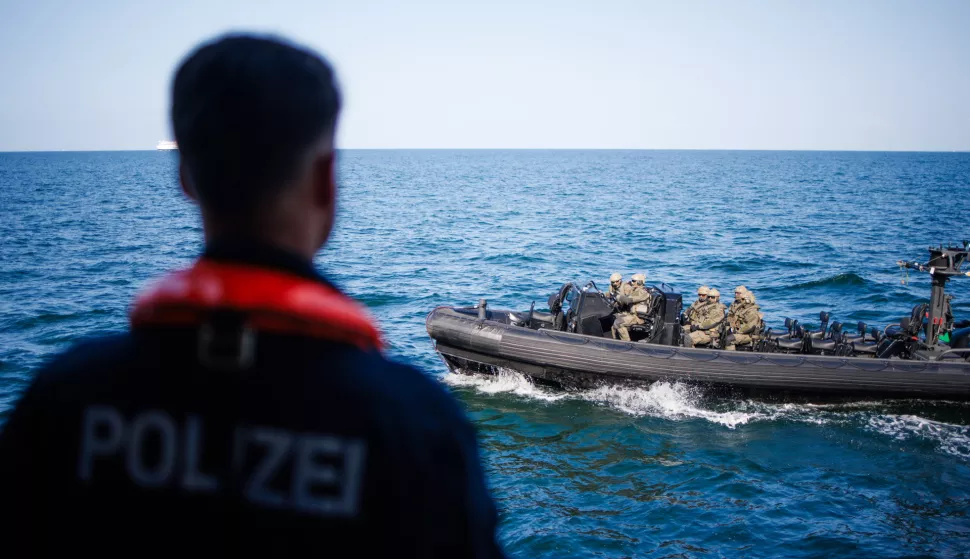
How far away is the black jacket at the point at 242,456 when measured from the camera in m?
1.00

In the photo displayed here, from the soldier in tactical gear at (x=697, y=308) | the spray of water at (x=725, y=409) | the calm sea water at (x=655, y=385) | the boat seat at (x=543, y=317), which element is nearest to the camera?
the calm sea water at (x=655, y=385)

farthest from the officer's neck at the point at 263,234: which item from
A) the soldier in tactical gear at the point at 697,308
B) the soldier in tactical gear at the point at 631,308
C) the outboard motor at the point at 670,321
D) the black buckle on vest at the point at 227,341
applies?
the soldier in tactical gear at the point at 697,308

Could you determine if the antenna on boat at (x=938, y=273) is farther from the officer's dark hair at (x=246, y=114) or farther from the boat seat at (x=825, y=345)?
the officer's dark hair at (x=246, y=114)

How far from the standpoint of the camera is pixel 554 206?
58.7 meters

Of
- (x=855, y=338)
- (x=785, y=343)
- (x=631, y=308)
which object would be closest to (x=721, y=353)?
(x=785, y=343)

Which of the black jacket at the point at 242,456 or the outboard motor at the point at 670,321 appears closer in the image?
the black jacket at the point at 242,456

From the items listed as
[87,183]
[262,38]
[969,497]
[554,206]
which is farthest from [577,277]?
[87,183]

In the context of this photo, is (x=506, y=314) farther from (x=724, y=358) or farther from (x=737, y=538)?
(x=737, y=538)

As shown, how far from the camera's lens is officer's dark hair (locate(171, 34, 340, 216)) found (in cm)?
111

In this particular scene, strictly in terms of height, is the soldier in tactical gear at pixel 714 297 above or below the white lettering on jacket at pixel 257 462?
below

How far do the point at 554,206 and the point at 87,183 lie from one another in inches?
2223

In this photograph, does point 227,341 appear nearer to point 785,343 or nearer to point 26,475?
point 26,475

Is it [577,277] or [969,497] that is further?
[577,277]

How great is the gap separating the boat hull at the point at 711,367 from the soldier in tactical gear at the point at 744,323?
78 cm
